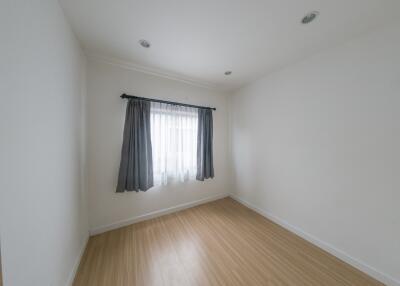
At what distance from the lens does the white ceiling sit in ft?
3.75

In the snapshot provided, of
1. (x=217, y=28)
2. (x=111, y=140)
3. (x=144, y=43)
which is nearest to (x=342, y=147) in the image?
(x=217, y=28)

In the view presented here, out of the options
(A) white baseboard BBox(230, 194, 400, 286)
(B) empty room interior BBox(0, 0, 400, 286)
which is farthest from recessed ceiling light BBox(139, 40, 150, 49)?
(A) white baseboard BBox(230, 194, 400, 286)

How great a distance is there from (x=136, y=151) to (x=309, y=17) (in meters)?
2.43

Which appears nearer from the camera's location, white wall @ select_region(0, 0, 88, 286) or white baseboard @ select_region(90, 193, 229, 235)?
white wall @ select_region(0, 0, 88, 286)

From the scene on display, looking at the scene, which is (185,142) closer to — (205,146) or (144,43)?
(205,146)

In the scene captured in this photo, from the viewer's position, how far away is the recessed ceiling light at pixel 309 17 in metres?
1.21

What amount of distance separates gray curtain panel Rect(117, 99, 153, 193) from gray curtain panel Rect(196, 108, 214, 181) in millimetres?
922

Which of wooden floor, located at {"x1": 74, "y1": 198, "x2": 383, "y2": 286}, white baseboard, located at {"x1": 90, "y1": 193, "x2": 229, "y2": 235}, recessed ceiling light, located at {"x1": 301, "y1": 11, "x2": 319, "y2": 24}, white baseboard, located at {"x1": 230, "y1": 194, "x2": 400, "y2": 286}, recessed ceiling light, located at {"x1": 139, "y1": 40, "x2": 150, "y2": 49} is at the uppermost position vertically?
recessed ceiling light, located at {"x1": 139, "y1": 40, "x2": 150, "y2": 49}

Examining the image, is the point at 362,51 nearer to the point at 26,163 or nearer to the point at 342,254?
the point at 342,254

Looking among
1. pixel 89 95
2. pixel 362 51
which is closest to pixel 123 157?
pixel 89 95

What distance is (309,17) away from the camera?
1.25 meters

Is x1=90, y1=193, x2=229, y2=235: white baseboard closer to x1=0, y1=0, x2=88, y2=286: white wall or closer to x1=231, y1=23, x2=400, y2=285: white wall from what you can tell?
x1=0, y1=0, x2=88, y2=286: white wall

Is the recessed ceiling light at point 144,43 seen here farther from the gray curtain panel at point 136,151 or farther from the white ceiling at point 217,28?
the gray curtain panel at point 136,151

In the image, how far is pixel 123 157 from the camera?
6.39ft
